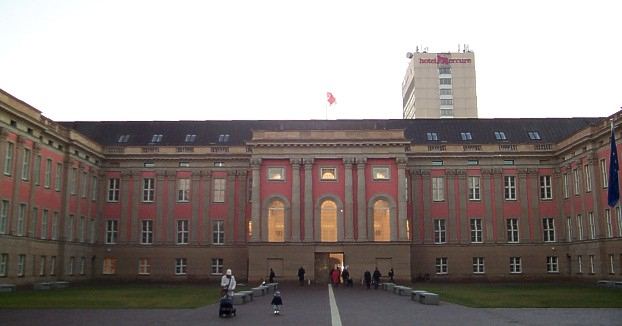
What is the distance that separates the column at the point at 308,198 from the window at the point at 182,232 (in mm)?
15271

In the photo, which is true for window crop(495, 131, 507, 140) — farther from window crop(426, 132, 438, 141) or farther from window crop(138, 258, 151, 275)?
window crop(138, 258, 151, 275)

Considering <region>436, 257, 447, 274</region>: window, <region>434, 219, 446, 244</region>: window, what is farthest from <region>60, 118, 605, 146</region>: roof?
<region>436, 257, 447, 274</region>: window

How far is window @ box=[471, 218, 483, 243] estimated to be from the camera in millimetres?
72338

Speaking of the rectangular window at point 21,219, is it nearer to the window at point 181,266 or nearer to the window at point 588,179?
the window at point 181,266

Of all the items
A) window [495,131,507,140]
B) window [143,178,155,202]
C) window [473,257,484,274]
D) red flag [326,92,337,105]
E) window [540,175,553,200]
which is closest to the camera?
window [473,257,484,274]

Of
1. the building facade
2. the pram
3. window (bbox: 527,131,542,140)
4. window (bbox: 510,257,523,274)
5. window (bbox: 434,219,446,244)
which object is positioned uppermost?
the building facade

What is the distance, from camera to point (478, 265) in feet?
234

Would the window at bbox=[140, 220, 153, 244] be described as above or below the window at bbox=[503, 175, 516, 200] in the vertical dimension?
below

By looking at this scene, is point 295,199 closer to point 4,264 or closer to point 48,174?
point 48,174

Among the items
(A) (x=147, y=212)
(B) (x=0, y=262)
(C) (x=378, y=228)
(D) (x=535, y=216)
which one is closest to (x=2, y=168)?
(B) (x=0, y=262)

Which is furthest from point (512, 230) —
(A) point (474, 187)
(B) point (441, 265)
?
(B) point (441, 265)

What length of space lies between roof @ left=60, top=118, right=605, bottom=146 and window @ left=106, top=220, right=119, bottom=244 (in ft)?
32.3

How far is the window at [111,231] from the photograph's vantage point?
7288 cm

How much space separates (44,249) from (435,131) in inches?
1780
